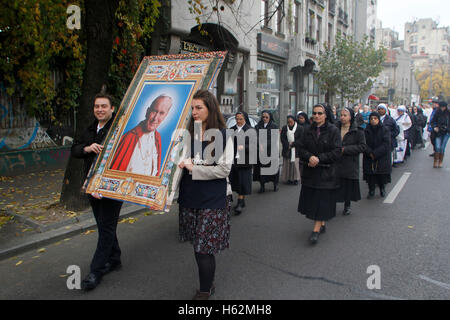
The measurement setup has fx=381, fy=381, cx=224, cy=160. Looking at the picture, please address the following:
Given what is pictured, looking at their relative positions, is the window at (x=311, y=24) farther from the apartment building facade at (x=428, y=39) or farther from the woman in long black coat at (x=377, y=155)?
the apartment building facade at (x=428, y=39)

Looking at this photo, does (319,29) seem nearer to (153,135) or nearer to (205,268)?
(153,135)

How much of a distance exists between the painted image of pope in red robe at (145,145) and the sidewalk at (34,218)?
2.35 metres

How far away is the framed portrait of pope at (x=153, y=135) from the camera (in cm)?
334

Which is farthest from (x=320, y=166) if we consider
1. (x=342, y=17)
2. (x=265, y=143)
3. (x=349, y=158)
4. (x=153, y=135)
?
(x=342, y=17)

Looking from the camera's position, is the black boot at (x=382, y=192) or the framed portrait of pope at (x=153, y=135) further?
the black boot at (x=382, y=192)

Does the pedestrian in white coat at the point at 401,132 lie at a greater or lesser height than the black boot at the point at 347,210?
greater

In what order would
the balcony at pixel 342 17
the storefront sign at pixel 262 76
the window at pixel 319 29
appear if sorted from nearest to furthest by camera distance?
the storefront sign at pixel 262 76 < the window at pixel 319 29 < the balcony at pixel 342 17

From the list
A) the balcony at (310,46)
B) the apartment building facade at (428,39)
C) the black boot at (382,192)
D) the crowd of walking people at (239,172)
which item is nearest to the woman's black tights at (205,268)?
the crowd of walking people at (239,172)

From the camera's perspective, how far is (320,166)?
523 cm

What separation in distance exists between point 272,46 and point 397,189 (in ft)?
44.9

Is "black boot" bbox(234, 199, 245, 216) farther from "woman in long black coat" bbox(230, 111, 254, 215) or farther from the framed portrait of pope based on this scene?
the framed portrait of pope

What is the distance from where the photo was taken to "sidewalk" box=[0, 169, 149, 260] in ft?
17.0

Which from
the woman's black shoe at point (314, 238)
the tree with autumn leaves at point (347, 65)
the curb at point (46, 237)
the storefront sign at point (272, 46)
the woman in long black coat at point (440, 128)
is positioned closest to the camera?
the curb at point (46, 237)

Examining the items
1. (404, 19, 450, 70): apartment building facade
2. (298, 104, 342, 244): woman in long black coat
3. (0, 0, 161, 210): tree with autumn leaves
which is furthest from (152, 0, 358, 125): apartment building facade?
(404, 19, 450, 70): apartment building facade
